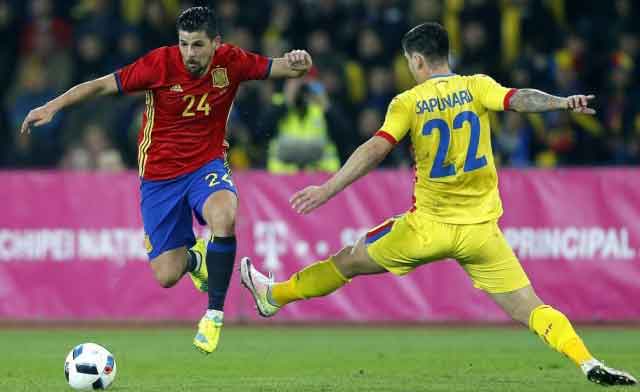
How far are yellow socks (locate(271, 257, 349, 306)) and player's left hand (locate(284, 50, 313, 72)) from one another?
142 cm

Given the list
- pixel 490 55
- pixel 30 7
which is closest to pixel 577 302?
pixel 490 55

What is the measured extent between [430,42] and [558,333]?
2.03 m

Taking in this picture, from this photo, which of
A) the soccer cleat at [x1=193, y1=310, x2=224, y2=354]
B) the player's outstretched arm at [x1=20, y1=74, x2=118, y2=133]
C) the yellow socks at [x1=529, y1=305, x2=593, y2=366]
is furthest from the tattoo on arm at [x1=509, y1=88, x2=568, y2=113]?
the player's outstretched arm at [x1=20, y1=74, x2=118, y2=133]

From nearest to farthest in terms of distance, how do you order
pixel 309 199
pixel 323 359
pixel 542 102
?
1. pixel 309 199
2. pixel 542 102
3. pixel 323 359

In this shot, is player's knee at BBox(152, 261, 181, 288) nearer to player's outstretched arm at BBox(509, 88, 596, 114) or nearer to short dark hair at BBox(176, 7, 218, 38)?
short dark hair at BBox(176, 7, 218, 38)

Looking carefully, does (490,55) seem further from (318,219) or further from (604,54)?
(318,219)

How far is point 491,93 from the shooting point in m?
8.63

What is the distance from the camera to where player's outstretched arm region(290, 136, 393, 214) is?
7.88 meters

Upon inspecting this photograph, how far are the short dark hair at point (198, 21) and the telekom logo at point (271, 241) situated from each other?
5202 millimetres

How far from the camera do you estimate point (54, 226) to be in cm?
1439

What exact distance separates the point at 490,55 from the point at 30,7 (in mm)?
6552

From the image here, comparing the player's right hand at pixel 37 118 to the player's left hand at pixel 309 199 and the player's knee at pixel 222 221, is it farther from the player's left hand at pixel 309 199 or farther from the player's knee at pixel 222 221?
→ the player's left hand at pixel 309 199

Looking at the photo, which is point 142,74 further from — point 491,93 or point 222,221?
point 491,93

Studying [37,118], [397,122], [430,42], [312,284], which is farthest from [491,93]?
[37,118]
